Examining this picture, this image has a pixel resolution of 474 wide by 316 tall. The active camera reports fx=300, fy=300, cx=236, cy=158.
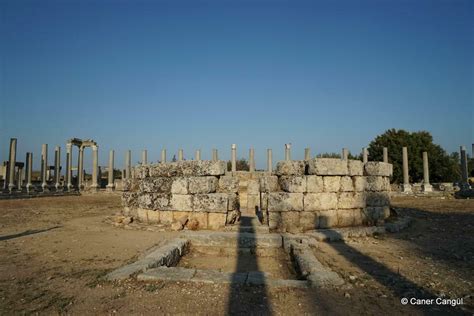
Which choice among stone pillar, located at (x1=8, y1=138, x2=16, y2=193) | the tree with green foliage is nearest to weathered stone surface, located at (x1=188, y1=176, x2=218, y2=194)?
stone pillar, located at (x1=8, y1=138, x2=16, y2=193)

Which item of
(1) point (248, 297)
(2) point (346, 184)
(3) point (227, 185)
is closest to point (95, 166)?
(3) point (227, 185)

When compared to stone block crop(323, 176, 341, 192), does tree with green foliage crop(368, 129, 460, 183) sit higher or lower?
higher

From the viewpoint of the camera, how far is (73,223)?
10.5 meters

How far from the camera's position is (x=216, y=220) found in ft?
29.3

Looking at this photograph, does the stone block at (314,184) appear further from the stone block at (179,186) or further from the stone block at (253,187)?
the stone block at (253,187)

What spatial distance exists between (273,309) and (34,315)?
8.73ft

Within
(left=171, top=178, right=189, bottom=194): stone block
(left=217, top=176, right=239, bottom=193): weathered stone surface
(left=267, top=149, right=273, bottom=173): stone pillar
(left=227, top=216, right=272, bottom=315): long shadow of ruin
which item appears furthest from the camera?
(left=267, top=149, right=273, bottom=173): stone pillar

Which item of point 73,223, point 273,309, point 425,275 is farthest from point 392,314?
point 73,223

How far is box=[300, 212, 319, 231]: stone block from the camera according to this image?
27.9ft

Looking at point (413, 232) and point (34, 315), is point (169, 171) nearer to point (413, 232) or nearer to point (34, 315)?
point (34, 315)

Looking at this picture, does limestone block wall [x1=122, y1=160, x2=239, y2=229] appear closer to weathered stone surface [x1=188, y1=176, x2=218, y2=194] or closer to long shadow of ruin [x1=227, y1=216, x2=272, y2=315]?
weathered stone surface [x1=188, y1=176, x2=218, y2=194]

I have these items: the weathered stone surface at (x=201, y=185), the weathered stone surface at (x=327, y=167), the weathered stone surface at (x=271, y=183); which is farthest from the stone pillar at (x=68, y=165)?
the weathered stone surface at (x=327, y=167)

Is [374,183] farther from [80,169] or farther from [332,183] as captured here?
[80,169]

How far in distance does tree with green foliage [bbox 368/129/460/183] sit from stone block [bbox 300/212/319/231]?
32972mm
